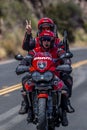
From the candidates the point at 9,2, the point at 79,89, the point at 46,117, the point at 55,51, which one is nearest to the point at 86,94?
the point at 79,89

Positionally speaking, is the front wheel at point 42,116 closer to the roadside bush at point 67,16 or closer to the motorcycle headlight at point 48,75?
the motorcycle headlight at point 48,75

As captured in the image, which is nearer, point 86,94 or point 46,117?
point 46,117

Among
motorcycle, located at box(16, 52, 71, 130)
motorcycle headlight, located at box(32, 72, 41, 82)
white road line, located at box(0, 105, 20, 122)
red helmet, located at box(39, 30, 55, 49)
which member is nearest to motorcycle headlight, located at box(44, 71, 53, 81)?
motorcycle, located at box(16, 52, 71, 130)

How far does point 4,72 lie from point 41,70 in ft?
38.1

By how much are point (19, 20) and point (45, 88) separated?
98.5ft

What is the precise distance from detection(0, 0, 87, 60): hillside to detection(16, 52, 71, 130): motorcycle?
62.6 ft

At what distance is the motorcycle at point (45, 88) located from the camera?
855 cm

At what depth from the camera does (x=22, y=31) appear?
36188mm

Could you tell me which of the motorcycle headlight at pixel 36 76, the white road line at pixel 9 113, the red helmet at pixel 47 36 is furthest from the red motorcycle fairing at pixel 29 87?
the white road line at pixel 9 113

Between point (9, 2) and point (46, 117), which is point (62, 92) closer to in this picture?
point (46, 117)

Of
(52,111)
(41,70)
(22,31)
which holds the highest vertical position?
(41,70)

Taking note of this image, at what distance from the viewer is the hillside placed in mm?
31272

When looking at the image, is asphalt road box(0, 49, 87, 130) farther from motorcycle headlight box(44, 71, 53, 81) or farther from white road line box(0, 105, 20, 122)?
motorcycle headlight box(44, 71, 53, 81)

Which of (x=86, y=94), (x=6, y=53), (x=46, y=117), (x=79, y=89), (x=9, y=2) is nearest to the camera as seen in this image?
(x=46, y=117)
